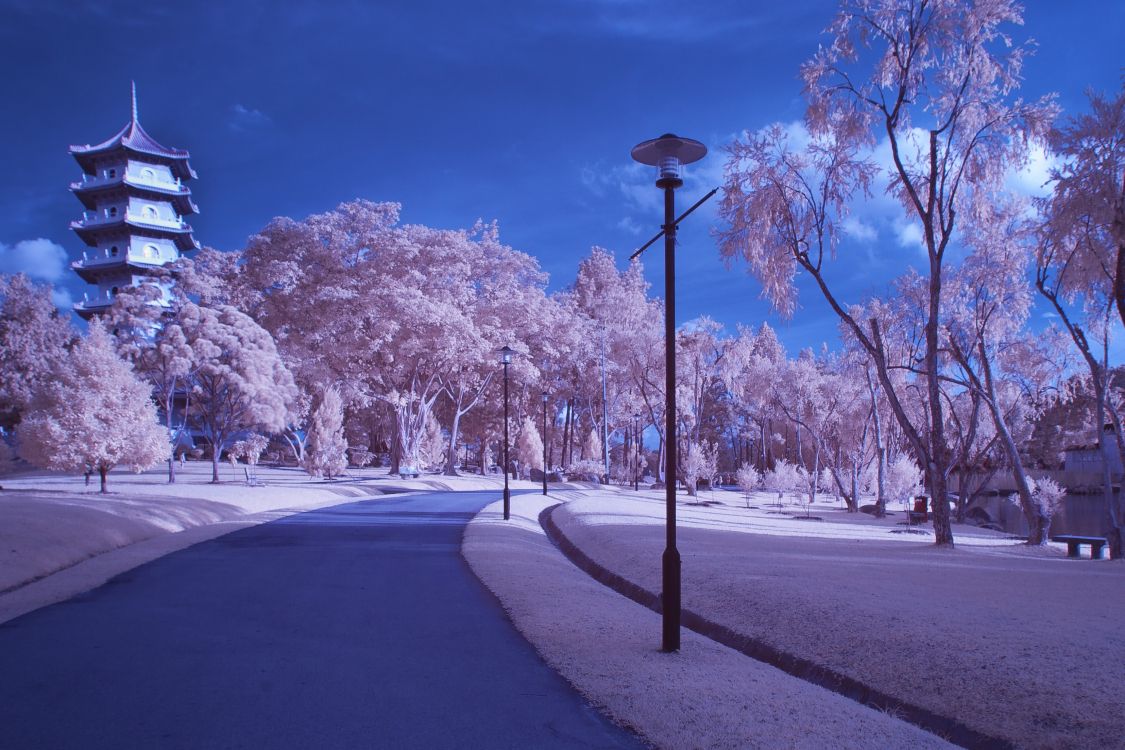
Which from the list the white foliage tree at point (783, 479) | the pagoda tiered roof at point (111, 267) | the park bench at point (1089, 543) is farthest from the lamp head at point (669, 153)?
the pagoda tiered roof at point (111, 267)

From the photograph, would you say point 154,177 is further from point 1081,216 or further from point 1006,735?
point 1006,735

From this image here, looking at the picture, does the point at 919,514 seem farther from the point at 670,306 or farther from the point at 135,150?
the point at 135,150

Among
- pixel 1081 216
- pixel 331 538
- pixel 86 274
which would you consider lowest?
pixel 331 538

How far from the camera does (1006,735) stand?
15.8 feet

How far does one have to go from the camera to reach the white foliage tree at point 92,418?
22.6 meters

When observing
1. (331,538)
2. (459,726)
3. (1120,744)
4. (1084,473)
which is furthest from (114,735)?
(1084,473)

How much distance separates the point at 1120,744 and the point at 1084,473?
5747 cm

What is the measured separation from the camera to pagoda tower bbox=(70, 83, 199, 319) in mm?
58562

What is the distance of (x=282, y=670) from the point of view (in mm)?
5918

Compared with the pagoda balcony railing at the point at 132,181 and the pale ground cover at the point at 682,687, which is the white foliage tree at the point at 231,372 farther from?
the pagoda balcony railing at the point at 132,181

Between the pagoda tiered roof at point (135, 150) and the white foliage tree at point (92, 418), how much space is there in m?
41.6

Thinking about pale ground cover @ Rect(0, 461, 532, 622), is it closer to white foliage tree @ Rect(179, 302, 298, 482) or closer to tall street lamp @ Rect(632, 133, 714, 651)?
white foliage tree @ Rect(179, 302, 298, 482)

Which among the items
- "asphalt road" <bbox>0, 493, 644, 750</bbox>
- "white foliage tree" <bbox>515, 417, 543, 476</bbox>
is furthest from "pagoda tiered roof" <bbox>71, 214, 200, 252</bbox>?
"asphalt road" <bbox>0, 493, 644, 750</bbox>

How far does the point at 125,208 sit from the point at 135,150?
4.45 meters
